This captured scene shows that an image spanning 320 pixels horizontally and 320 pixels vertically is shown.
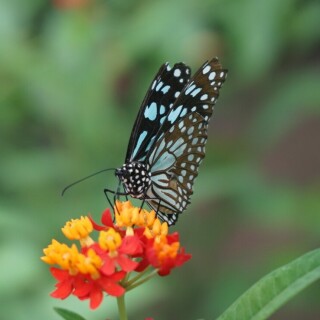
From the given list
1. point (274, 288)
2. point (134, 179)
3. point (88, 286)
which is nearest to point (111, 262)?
point (88, 286)

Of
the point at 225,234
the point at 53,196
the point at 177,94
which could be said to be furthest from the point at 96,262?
the point at 225,234

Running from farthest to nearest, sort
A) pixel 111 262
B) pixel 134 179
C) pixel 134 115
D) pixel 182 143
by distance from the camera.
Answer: pixel 134 115 → pixel 182 143 → pixel 134 179 → pixel 111 262

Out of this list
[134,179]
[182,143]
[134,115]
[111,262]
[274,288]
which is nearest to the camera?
[274,288]

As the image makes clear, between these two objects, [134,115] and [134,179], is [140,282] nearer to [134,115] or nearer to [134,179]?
[134,179]

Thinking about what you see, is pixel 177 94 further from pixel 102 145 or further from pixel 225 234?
pixel 225 234

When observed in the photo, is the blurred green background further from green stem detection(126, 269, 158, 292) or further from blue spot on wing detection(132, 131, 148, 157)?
green stem detection(126, 269, 158, 292)

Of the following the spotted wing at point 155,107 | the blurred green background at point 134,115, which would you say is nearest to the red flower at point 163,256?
the spotted wing at point 155,107
